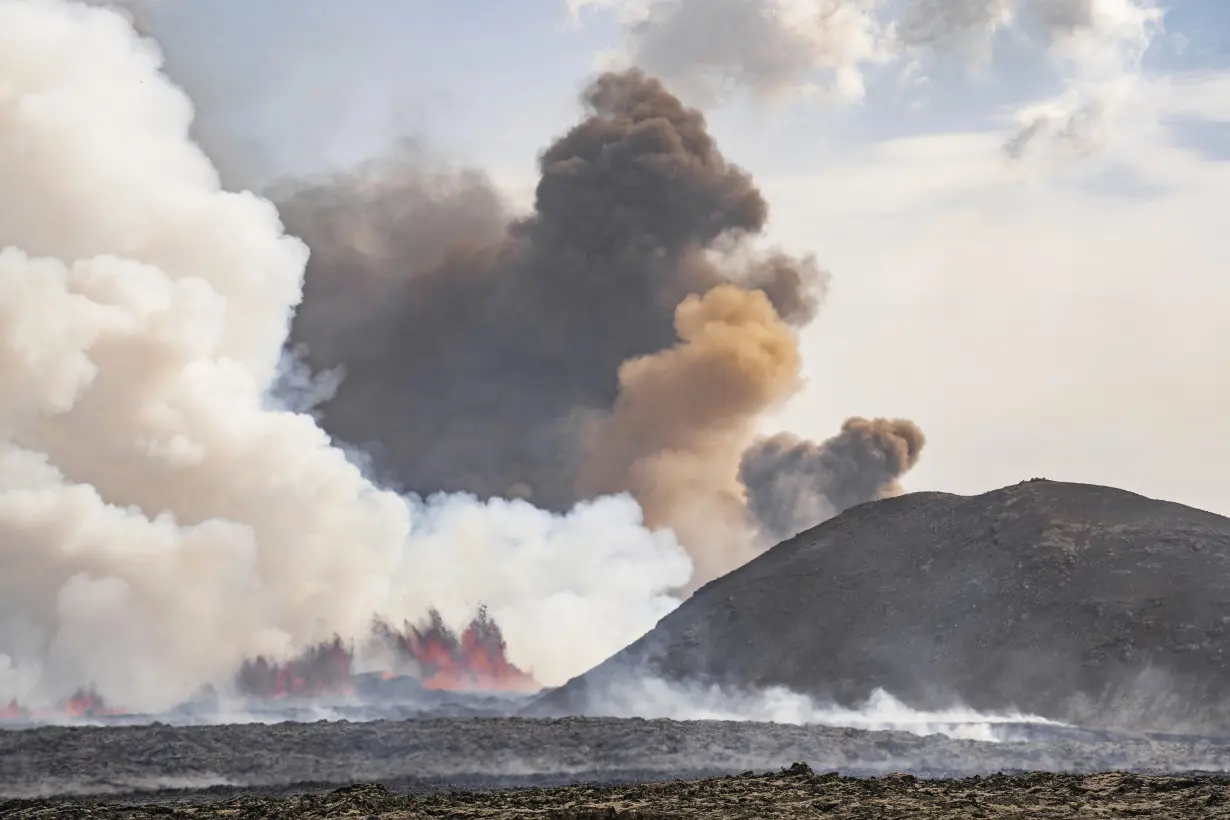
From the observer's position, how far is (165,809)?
2128 inches

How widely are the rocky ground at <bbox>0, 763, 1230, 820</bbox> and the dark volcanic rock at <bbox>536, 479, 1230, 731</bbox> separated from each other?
55223 millimetres

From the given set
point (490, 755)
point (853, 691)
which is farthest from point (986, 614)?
point (490, 755)

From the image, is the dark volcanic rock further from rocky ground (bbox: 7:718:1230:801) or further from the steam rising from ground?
rocky ground (bbox: 7:718:1230:801)

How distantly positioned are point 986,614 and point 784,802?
7722cm

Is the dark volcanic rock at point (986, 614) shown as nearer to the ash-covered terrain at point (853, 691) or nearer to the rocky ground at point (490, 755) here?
the ash-covered terrain at point (853, 691)

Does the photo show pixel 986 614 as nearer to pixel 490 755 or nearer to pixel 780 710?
pixel 780 710

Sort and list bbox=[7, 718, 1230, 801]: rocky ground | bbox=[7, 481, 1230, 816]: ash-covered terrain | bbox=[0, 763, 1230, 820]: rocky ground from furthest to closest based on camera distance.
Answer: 1. bbox=[7, 481, 1230, 816]: ash-covered terrain
2. bbox=[7, 718, 1230, 801]: rocky ground
3. bbox=[0, 763, 1230, 820]: rocky ground

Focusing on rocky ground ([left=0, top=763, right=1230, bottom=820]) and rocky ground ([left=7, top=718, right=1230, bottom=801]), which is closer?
rocky ground ([left=0, top=763, right=1230, bottom=820])

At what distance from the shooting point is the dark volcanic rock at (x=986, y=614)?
109m

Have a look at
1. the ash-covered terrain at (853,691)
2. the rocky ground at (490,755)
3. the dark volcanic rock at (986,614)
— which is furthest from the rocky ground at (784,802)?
the dark volcanic rock at (986,614)

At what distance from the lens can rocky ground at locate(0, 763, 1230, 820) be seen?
142ft

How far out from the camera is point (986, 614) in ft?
395

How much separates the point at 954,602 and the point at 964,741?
133ft

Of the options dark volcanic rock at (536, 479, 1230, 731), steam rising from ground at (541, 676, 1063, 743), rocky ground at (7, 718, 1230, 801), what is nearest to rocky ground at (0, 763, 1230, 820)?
rocky ground at (7, 718, 1230, 801)
